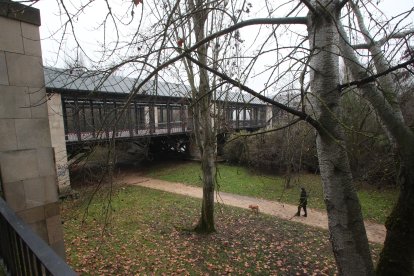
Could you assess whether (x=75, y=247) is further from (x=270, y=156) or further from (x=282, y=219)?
(x=270, y=156)

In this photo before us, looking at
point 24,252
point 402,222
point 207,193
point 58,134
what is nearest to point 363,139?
point 402,222

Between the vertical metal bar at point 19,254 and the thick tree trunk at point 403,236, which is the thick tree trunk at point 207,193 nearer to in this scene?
the thick tree trunk at point 403,236

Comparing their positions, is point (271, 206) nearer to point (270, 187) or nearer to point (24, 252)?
point (270, 187)

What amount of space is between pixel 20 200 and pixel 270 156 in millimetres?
15675

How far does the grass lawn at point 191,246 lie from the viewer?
6.46 meters

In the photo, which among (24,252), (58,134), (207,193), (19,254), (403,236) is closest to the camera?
(24,252)

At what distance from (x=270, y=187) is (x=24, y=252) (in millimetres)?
14490

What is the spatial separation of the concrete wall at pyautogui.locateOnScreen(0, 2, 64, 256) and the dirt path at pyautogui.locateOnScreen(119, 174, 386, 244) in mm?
4285

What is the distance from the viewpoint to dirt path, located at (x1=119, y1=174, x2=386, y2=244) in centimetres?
950

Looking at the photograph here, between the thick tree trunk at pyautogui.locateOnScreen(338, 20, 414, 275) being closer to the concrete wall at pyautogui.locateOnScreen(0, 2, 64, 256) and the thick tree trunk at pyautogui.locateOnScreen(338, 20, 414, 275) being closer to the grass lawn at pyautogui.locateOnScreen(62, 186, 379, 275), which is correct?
the grass lawn at pyautogui.locateOnScreen(62, 186, 379, 275)

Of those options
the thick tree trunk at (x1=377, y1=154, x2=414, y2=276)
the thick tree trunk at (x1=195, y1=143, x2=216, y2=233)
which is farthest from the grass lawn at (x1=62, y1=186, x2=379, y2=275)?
the thick tree trunk at (x1=377, y1=154, x2=414, y2=276)

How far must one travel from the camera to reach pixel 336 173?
2.30 metres

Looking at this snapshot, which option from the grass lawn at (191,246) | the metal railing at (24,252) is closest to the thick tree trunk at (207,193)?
the grass lawn at (191,246)

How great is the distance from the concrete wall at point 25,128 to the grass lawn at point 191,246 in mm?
865
